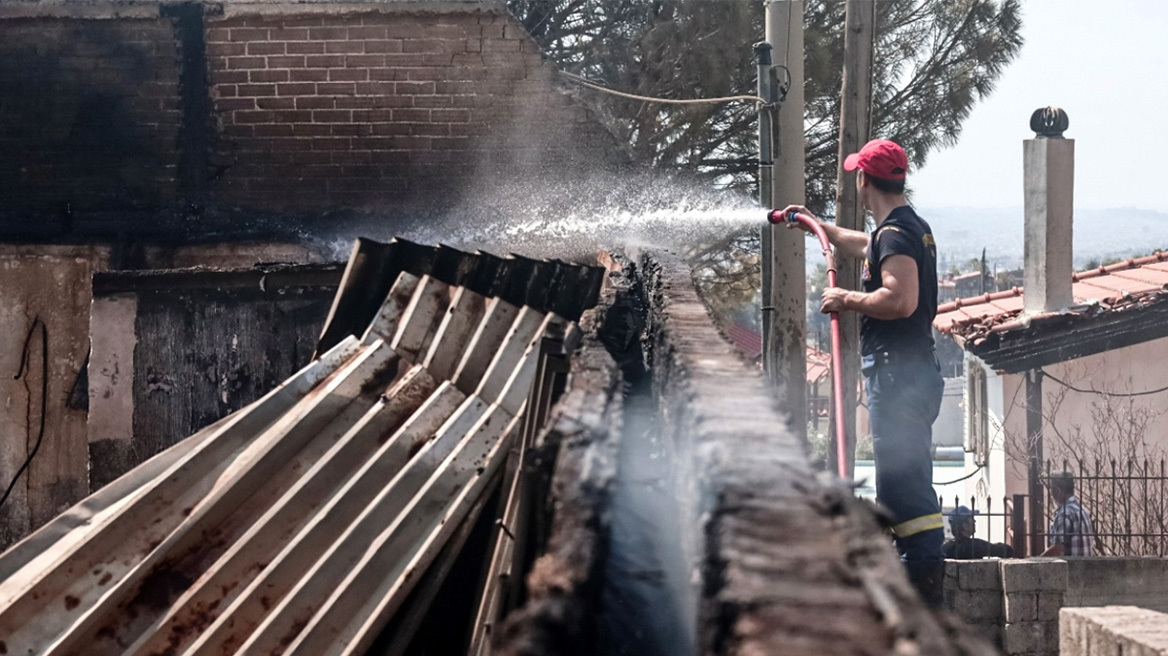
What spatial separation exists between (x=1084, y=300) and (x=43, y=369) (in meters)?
9.99

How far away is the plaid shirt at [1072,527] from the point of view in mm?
9594

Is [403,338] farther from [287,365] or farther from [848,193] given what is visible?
[848,193]

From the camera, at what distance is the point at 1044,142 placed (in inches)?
498

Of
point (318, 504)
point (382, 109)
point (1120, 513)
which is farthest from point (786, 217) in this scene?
point (1120, 513)

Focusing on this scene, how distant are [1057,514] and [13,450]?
307 inches

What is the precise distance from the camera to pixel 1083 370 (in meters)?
13.2

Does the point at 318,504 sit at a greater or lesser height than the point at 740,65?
lesser

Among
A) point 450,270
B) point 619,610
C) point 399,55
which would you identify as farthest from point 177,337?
point 619,610

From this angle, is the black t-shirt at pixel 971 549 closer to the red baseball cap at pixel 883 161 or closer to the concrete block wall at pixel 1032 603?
the concrete block wall at pixel 1032 603

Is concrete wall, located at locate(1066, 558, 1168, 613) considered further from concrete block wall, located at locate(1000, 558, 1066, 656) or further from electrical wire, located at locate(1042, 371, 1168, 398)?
electrical wire, located at locate(1042, 371, 1168, 398)

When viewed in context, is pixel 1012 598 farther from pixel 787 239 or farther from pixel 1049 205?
pixel 1049 205

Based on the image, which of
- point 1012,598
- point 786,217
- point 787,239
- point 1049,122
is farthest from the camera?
point 1049,122

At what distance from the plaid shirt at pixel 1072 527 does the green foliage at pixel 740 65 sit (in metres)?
4.90

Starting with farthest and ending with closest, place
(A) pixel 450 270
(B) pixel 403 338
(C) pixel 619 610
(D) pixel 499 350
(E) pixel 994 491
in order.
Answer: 1. (E) pixel 994 491
2. (A) pixel 450 270
3. (B) pixel 403 338
4. (D) pixel 499 350
5. (C) pixel 619 610
